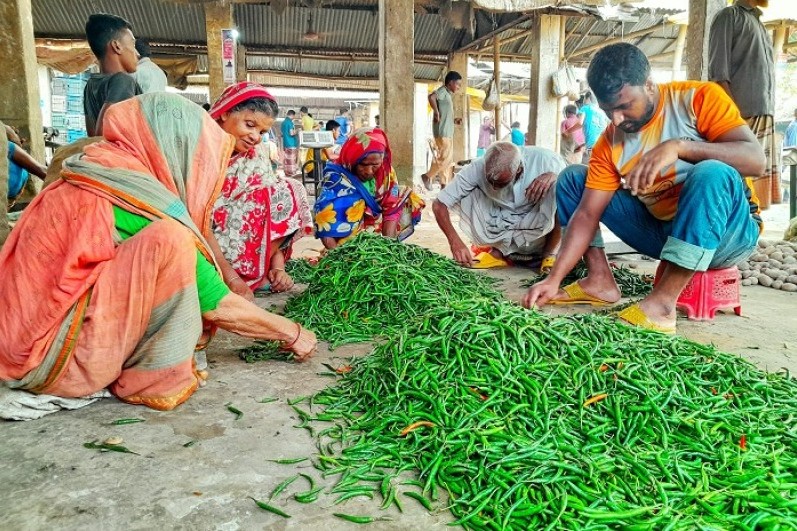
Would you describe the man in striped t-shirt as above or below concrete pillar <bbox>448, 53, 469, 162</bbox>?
below

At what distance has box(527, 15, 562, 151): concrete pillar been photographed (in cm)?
948

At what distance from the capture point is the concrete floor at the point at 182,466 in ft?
4.95

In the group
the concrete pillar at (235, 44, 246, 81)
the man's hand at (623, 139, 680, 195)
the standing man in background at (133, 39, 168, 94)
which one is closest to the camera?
the man's hand at (623, 139, 680, 195)

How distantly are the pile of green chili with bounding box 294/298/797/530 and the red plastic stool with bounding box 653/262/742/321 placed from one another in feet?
3.35

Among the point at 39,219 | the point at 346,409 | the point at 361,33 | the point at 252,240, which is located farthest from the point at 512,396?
the point at 361,33

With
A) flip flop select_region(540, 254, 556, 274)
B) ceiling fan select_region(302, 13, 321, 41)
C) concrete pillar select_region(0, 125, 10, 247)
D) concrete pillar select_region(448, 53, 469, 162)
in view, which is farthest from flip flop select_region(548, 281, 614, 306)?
concrete pillar select_region(448, 53, 469, 162)

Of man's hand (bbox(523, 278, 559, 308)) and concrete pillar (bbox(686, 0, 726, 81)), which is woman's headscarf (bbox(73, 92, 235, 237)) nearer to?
man's hand (bbox(523, 278, 559, 308))

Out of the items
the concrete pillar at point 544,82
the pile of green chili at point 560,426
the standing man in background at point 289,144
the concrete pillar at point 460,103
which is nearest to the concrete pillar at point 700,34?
the concrete pillar at point 544,82

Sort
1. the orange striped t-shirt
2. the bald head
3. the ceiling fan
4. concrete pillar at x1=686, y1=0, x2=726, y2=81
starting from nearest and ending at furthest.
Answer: the orange striped t-shirt < the bald head < concrete pillar at x1=686, y1=0, x2=726, y2=81 < the ceiling fan

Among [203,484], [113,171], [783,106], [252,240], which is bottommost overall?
[203,484]

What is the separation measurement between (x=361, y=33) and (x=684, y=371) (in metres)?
10.4

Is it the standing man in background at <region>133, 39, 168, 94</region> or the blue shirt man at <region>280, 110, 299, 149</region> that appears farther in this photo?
the blue shirt man at <region>280, 110, 299, 149</region>

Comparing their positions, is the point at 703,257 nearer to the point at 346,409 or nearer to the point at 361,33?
the point at 346,409

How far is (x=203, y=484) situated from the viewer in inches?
65.4
